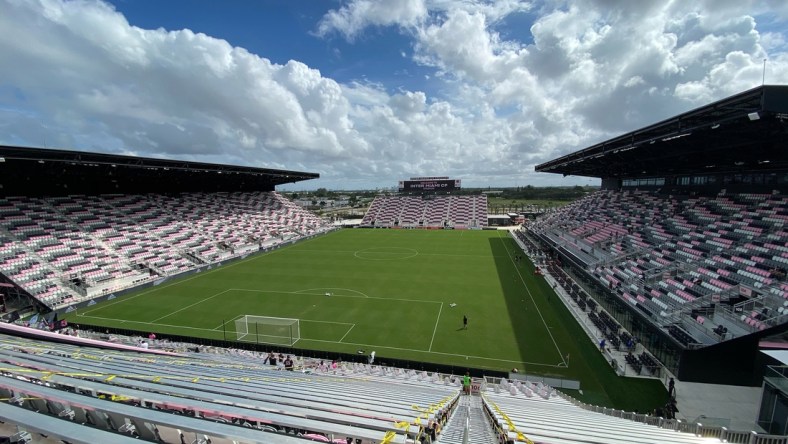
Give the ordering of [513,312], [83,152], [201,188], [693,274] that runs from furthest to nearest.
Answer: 1. [201,188]
2. [83,152]
3. [513,312]
4. [693,274]

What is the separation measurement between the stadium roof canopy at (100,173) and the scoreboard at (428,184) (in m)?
36.5

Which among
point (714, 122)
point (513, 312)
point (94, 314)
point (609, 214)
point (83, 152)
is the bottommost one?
point (94, 314)

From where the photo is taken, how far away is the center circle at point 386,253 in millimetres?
44128

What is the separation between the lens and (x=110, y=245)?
34.8 m

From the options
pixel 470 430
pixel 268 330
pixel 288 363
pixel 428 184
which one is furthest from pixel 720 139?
pixel 428 184

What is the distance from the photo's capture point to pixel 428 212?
7812cm

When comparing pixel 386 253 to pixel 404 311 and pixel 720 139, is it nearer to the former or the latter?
pixel 404 311

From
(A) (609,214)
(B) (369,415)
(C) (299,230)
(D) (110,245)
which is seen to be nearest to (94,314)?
(D) (110,245)

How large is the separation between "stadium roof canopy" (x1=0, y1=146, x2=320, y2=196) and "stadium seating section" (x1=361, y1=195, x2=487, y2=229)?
28275 millimetres

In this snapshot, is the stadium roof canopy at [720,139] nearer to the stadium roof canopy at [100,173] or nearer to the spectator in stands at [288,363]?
the spectator in stands at [288,363]

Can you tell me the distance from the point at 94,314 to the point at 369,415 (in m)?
29.9

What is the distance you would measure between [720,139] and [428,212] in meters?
58.5

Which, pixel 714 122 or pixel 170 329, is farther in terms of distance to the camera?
pixel 170 329

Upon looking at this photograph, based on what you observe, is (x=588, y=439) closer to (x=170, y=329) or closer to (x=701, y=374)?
(x=701, y=374)
